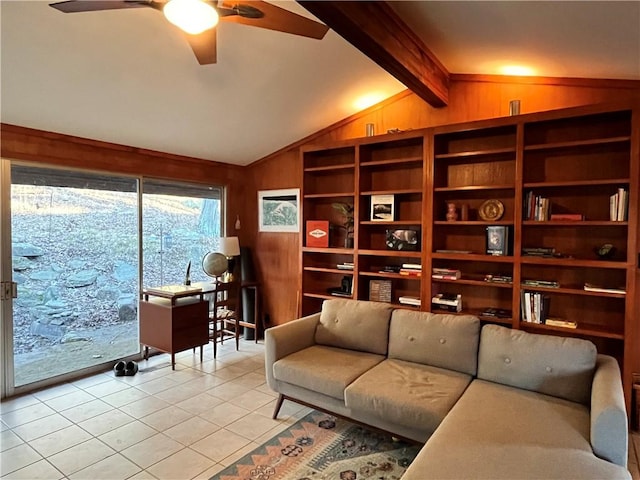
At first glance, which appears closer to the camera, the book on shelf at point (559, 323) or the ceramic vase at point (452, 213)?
the book on shelf at point (559, 323)

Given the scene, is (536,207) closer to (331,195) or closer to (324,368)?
(331,195)

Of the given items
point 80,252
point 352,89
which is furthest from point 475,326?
point 80,252

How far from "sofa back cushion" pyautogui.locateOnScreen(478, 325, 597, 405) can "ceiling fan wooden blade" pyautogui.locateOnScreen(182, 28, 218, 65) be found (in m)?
2.51

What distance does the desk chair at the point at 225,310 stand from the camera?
4.30m

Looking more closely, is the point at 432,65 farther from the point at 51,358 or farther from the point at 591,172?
the point at 51,358

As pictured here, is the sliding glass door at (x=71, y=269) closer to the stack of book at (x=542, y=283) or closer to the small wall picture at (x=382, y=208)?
the small wall picture at (x=382, y=208)

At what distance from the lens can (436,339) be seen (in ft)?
9.09

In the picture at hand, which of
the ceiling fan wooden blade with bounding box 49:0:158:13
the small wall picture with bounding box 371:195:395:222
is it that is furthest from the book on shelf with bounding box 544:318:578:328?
the ceiling fan wooden blade with bounding box 49:0:158:13

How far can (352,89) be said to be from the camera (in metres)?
3.69

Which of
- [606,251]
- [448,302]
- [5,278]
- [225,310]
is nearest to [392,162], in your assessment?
[448,302]

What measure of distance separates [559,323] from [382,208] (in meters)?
1.78

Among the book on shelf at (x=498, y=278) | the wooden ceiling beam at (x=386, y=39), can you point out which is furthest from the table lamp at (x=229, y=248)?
the book on shelf at (x=498, y=278)

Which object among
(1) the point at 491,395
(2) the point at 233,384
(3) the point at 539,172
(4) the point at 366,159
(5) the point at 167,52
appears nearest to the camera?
(1) the point at 491,395

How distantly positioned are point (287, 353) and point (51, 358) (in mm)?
2320
